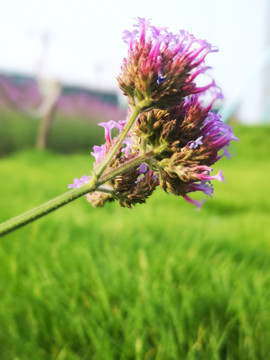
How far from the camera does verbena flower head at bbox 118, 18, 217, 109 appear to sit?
71cm

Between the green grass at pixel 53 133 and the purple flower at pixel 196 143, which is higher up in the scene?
the green grass at pixel 53 133

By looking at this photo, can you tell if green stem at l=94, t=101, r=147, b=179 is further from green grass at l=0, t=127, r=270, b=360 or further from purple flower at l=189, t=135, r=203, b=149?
green grass at l=0, t=127, r=270, b=360

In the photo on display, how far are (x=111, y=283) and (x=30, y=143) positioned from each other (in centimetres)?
1007

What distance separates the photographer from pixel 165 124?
717 millimetres

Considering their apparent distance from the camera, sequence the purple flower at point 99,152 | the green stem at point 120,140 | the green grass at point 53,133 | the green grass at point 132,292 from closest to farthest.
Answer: the green stem at point 120,140, the purple flower at point 99,152, the green grass at point 132,292, the green grass at point 53,133

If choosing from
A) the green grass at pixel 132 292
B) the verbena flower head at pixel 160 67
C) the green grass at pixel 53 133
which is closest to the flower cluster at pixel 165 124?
the verbena flower head at pixel 160 67

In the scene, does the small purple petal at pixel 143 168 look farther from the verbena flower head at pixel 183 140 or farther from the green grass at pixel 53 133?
the green grass at pixel 53 133

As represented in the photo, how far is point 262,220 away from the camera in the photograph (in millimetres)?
4641

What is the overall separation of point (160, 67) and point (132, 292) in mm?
1643

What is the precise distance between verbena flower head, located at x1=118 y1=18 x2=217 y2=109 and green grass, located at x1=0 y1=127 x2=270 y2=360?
127 centimetres

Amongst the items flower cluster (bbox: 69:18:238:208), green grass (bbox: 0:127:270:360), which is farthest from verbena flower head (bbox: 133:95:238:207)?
green grass (bbox: 0:127:270:360)

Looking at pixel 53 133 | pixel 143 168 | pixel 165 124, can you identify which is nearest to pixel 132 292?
pixel 143 168

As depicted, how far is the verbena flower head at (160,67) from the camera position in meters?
0.71

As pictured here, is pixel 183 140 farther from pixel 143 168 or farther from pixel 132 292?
pixel 132 292
